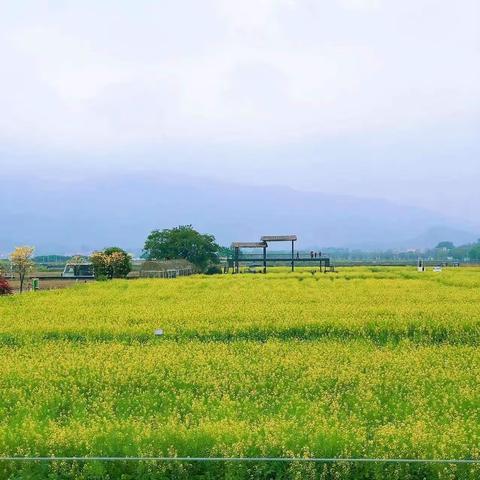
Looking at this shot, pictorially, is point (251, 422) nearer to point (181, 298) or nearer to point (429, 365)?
point (429, 365)


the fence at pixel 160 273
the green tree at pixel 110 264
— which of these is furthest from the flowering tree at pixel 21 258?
the fence at pixel 160 273

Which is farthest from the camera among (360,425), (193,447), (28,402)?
(28,402)

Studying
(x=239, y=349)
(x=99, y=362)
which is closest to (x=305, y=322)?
(x=239, y=349)

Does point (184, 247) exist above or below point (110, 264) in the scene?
above

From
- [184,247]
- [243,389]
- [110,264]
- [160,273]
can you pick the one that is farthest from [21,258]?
[243,389]

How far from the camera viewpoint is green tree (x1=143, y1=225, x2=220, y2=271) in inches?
2879

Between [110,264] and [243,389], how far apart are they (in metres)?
45.0

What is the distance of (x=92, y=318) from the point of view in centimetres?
1984

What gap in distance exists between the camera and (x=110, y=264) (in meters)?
54.2

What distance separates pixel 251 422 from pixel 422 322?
1010 cm

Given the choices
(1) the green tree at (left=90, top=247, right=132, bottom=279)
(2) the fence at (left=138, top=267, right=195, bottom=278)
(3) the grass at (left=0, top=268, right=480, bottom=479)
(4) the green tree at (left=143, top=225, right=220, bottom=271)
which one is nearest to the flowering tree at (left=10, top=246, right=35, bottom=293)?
(1) the green tree at (left=90, top=247, right=132, bottom=279)

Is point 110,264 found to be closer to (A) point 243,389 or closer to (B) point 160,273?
(B) point 160,273

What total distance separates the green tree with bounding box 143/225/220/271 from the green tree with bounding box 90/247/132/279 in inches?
696

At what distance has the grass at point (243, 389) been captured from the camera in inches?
291
